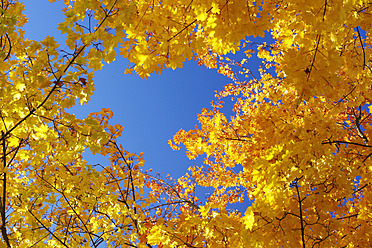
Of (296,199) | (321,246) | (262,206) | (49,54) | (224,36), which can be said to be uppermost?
(224,36)

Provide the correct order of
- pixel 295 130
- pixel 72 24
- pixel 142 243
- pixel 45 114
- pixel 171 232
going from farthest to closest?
pixel 142 243 < pixel 295 130 < pixel 171 232 < pixel 45 114 < pixel 72 24

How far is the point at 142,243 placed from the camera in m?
4.39

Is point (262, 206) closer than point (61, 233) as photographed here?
Yes

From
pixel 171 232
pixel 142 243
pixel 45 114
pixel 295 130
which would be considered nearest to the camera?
pixel 45 114

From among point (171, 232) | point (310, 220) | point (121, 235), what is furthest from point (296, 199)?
point (121, 235)

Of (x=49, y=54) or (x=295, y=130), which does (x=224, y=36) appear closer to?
(x=49, y=54)

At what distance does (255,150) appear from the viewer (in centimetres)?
446

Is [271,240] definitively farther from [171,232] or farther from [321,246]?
[171,232]

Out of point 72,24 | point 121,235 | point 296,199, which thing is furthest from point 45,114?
point 296,199

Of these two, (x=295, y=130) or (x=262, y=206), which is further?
(x=295, y=130)

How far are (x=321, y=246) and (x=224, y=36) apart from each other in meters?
2.85

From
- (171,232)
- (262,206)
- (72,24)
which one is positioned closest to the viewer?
(72,24)

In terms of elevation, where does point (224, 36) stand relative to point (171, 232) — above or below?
above

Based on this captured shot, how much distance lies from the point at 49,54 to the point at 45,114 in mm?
614
